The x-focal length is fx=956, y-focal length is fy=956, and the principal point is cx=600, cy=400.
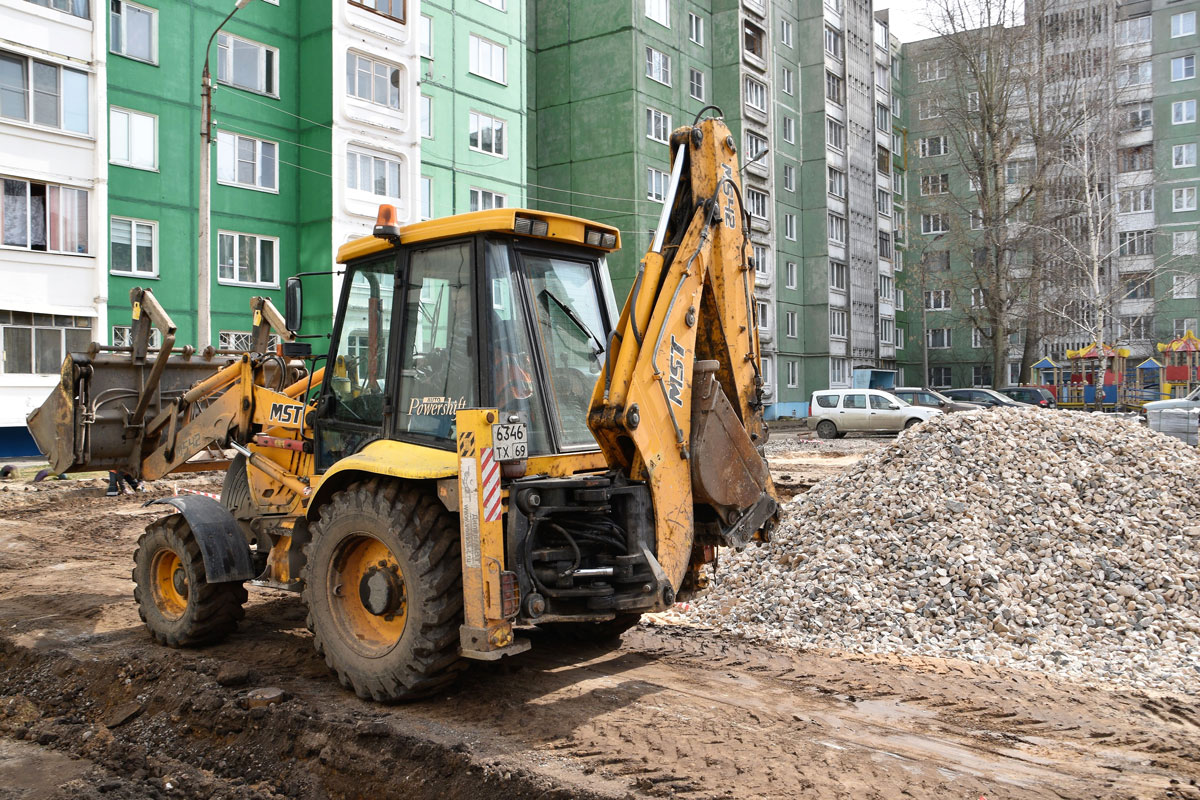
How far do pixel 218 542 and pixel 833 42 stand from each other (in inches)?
2149

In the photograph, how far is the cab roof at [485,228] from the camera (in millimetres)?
5598

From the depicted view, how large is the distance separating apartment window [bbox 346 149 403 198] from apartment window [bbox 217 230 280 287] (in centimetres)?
309

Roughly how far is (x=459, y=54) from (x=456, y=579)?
104 ft

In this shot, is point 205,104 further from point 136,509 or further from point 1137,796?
point 1137,796

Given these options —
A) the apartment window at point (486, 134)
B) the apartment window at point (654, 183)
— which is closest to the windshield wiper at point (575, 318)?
the apartment window at point (486, 134)

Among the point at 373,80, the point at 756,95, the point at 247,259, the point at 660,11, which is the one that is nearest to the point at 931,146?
the point at 756,95

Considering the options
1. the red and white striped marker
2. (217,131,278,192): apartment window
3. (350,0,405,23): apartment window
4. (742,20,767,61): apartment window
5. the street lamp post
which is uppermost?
(742,20,767,61): apartment window

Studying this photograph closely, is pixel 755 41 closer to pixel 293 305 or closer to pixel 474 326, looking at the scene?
pixel 293 305

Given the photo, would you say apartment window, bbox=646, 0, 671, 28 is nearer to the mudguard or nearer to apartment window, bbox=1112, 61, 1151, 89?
apartment window, bbox=1112, 61, 1151, 89

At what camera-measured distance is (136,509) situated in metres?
15.7

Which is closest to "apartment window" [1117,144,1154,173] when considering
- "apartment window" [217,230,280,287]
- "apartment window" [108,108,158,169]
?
"apartment window" [217,230,280,287]

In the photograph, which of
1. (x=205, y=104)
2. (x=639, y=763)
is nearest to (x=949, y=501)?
(x=639, y=763)

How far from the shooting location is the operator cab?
5629 mm

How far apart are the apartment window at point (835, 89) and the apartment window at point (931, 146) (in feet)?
44.9
